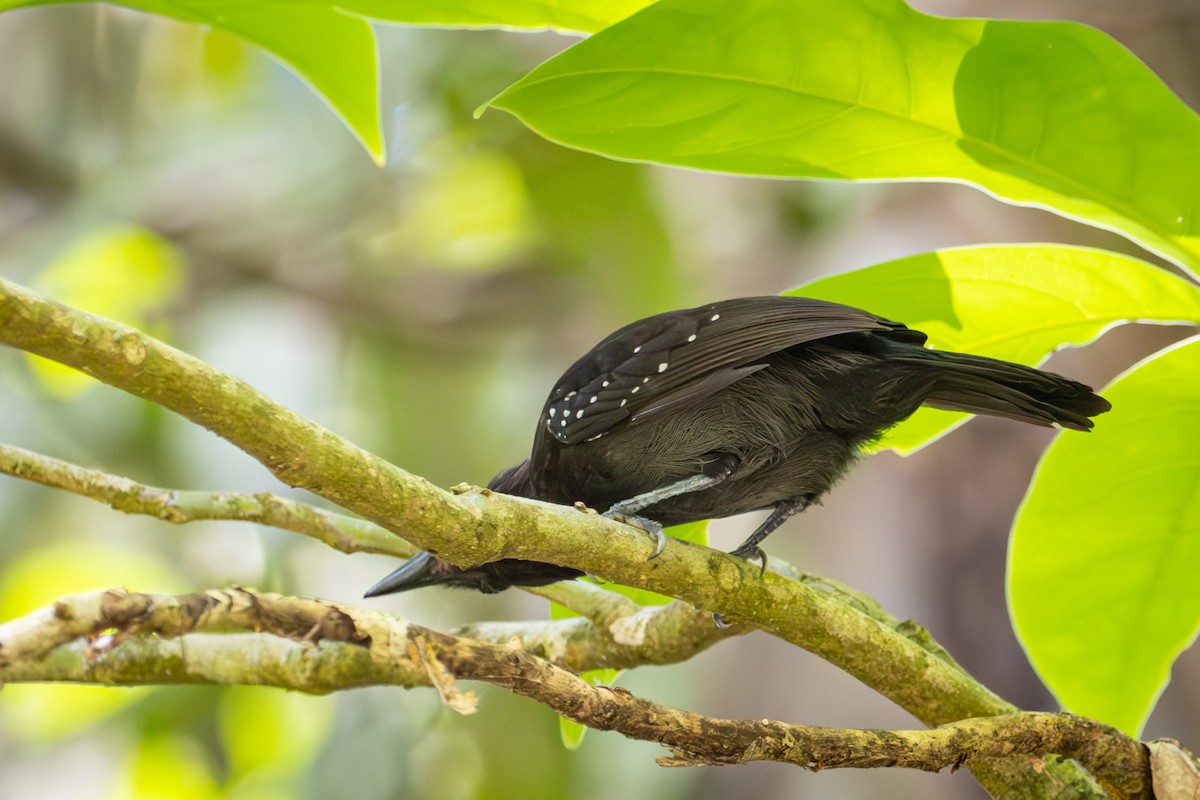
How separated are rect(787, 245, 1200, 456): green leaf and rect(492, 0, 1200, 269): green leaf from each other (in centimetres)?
11

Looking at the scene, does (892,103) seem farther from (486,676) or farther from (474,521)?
(486,676)

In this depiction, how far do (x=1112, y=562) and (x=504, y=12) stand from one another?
1718 mm

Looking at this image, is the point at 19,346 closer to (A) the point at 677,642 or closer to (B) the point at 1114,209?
(A) the point at 677,642

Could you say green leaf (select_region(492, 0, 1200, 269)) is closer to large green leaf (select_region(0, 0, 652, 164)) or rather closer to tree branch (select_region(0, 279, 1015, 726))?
large green leaf (select_region(0, 0, 652, 164))

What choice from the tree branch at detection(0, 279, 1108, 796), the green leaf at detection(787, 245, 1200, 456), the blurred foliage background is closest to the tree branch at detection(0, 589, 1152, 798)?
the tree branch at detection(0, 279, 1108, 796)

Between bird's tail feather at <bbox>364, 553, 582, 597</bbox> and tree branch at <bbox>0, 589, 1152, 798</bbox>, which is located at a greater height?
bird's tail feather at <bbox>364, 553, 582, 597</bbox>

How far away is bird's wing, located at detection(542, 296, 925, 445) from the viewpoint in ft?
7.13

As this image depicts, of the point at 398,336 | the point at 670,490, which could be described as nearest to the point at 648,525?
the point at 670,490

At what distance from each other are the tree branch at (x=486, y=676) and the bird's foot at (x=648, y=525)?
0.36 m

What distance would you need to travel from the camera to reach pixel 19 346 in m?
1.12

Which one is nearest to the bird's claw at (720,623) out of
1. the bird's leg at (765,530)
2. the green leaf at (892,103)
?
the bird's leg at (765,530)

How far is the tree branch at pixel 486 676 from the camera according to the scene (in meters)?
1.21

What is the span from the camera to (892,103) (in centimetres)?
194

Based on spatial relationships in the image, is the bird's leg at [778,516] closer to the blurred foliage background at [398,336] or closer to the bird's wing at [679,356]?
the bird's wing at [679,356]
